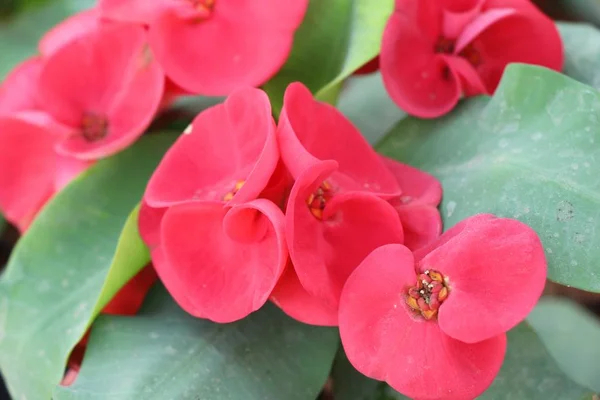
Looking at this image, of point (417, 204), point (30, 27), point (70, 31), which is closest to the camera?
point (417, 204)

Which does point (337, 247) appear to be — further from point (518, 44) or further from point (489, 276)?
point (518, 44)

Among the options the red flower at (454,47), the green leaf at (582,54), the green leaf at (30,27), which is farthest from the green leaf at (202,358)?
the green leaf at (30,27)

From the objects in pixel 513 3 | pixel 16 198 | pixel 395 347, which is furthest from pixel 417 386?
pixel 16 198

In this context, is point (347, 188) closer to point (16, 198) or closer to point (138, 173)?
point (138, 173)

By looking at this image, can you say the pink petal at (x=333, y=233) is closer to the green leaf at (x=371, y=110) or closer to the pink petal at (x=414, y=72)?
the pink petal at (x=414, y=72)

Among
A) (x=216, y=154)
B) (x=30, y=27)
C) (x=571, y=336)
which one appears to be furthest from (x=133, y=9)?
(x=571, y=336)

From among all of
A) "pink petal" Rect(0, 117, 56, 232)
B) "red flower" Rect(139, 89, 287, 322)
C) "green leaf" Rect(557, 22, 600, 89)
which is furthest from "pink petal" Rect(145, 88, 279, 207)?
"green leaf" Rect(557, 22, 600, 89)
